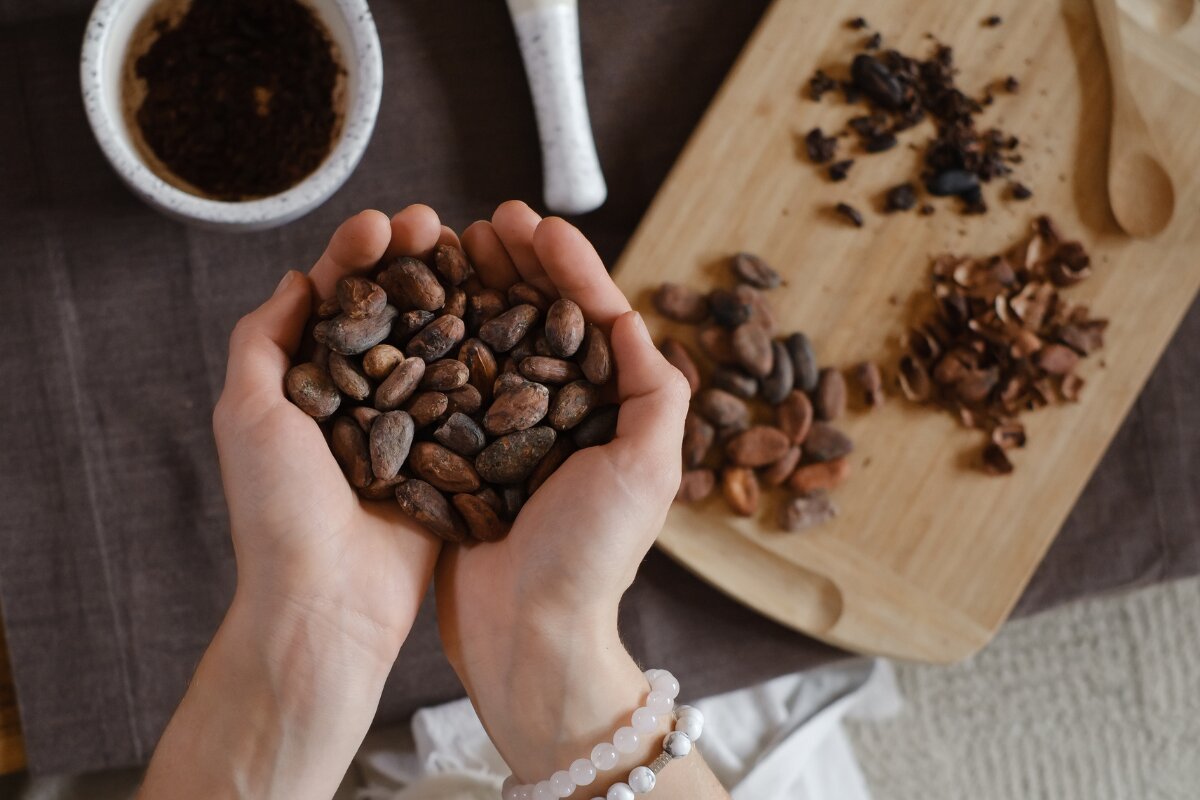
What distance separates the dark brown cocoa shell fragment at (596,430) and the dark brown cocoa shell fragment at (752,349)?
22 centimetres

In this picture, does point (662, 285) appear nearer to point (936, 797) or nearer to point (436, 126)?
point (436, 126)

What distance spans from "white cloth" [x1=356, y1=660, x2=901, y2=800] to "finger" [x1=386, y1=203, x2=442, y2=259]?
45 cm

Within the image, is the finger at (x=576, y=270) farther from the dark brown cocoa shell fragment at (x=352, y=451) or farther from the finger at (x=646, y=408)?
the dark brown cocoa shell fragment at (x=352, y=451)

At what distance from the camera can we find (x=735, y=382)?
88 cm

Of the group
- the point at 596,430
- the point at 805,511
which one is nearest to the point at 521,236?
the point at 596,430

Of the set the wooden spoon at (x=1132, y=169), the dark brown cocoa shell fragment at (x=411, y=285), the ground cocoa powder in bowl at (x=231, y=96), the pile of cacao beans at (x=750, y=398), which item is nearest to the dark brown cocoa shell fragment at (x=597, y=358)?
the dark brown cocoa shell fragment at (x=411, y=285)

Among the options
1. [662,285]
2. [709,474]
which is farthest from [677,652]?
[662,285]

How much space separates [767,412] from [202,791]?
0.54m

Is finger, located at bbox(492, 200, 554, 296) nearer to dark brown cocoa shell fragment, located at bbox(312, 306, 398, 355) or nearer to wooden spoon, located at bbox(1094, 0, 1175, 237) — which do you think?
dark brown cocoa shell fragment, located at bbox(312, 306, 398, 355)

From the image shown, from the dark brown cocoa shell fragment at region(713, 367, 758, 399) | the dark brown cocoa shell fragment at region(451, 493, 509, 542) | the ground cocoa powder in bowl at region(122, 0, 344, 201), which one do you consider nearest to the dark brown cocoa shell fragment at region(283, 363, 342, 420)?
the dark brown cocoa shell fragment at region(451, 493, 509, 542)

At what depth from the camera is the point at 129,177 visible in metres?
0.76

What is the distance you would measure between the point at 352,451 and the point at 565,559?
15cm

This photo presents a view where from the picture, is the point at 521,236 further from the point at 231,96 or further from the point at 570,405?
the point at 231,96

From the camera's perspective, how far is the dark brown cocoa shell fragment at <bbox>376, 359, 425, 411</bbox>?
66 cm
